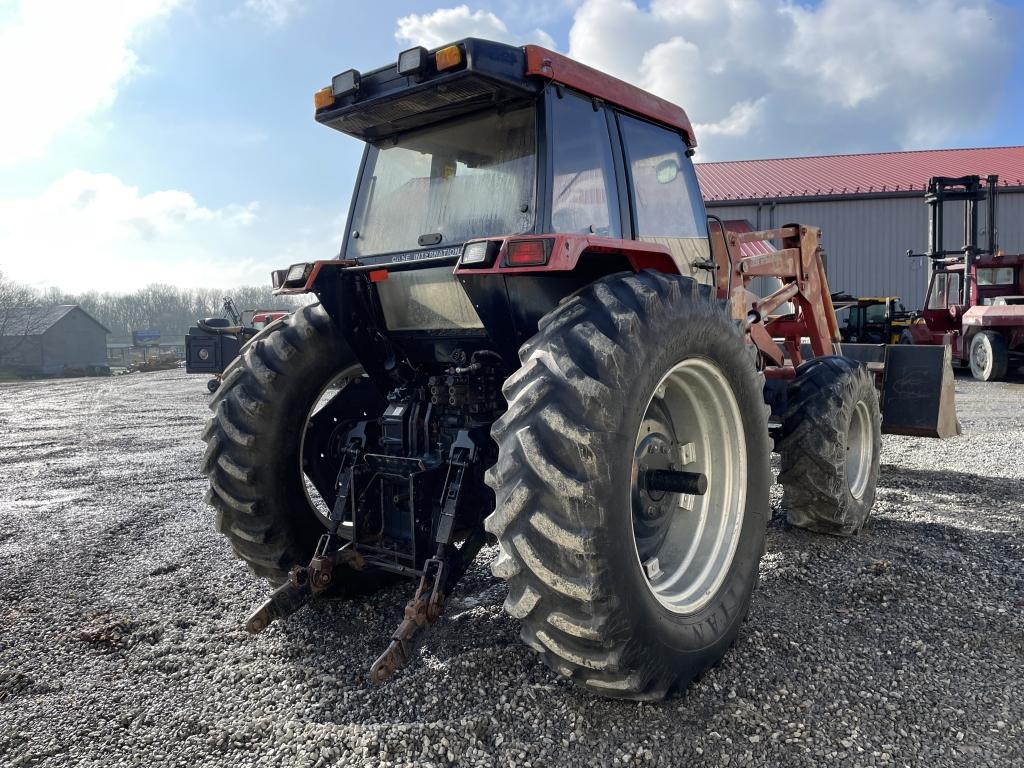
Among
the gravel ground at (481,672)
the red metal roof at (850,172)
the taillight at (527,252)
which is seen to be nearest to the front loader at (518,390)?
the taillight at (527,252)

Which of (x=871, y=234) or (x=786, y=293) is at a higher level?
(x=871, y=234)

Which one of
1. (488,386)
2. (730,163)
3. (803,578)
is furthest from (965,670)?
(730,163)

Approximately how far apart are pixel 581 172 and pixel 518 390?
3.86ft

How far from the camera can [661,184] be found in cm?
371

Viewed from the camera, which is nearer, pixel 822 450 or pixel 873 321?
A: pixel 822 450

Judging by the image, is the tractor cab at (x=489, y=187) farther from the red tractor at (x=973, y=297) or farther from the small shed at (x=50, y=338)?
the small shed at (x=50, y=338)

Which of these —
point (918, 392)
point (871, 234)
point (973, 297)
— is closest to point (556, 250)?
point (918, 392)

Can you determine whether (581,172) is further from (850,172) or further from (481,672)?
(850,172)

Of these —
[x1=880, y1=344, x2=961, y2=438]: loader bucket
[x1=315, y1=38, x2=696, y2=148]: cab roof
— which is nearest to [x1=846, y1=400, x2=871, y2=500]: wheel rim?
[x1=880, y1=344, x2=961, y2=438]: loader bucket

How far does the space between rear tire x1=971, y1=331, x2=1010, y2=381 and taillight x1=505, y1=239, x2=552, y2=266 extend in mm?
15318

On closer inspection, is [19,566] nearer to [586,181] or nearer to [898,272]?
[586,181]

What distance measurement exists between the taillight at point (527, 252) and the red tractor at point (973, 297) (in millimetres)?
14868

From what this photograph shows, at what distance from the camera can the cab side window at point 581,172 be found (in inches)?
115

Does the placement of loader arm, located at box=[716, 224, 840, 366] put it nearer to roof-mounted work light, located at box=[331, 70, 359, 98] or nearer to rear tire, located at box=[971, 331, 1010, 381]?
roof-mounted work light, located at box=[331, 70, 359, 98]
